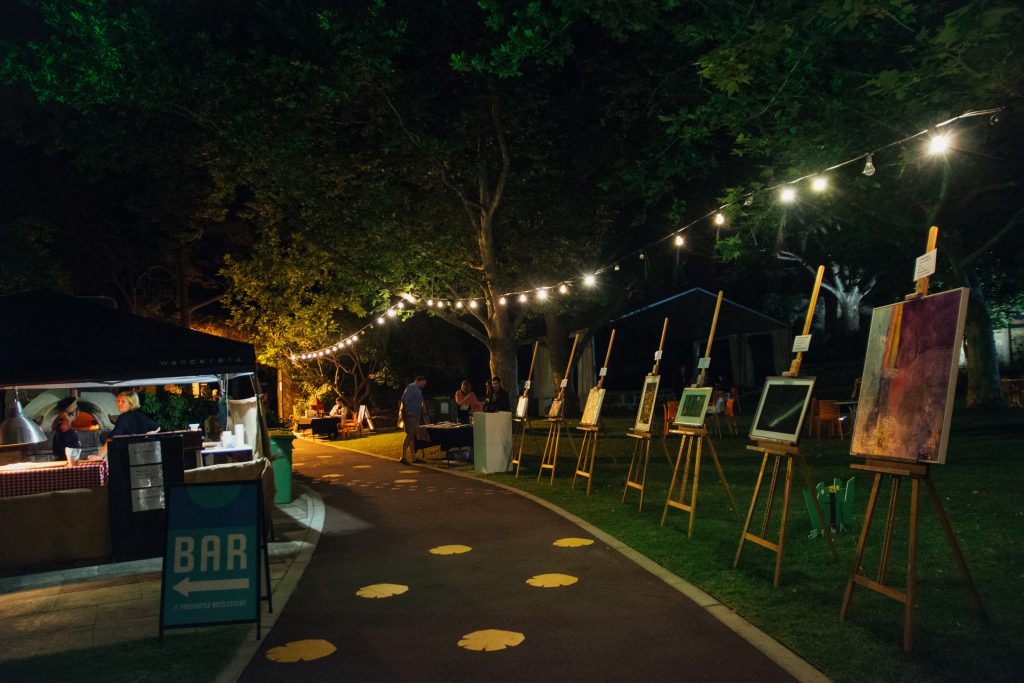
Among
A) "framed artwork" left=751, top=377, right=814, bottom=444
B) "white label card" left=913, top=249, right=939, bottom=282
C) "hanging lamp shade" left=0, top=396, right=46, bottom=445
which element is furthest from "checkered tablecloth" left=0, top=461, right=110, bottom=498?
"white label card" left=913, top=249, right=939, bottom=282

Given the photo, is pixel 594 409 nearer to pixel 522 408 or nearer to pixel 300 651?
pixel 522 408

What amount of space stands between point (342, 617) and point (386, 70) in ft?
42.6

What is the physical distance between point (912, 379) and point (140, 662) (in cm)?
499

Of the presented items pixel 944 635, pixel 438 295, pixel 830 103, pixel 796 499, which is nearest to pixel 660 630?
pixel 944 635

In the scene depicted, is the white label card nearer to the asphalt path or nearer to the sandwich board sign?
the asphalt path

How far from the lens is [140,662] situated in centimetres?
507

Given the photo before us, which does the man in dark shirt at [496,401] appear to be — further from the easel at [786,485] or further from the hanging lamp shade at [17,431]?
the easel at [786,485]

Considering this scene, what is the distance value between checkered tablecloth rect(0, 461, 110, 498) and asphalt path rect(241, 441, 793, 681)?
219 cm

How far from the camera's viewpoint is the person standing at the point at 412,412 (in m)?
17.0

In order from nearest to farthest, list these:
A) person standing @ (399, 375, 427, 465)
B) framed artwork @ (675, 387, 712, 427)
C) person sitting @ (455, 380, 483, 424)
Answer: framed artwork @ (675, 387, 712, 427) < person standing @ (399, 375, 427, 465) < person sitting @ (455, 380, 483, 424)

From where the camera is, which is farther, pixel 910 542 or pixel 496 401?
pixel 496 401

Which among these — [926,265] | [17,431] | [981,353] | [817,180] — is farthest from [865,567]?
[981,353]

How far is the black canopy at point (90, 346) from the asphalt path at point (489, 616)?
2.35m

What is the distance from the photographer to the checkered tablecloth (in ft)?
25.2
